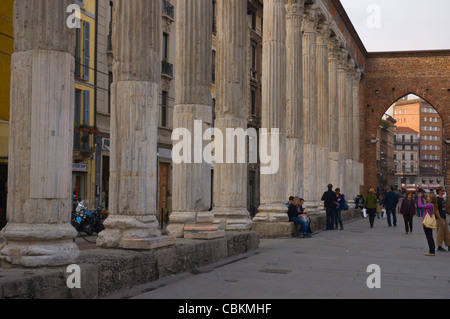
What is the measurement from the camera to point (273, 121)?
15.9m

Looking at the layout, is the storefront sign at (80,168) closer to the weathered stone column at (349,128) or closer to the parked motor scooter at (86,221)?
the parked motor scooter at (86,221)

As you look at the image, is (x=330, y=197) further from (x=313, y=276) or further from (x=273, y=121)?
(x=313, y=276)

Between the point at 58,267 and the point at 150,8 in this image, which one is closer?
the point at 58,267

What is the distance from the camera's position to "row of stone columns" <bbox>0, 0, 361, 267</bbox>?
6355 mm

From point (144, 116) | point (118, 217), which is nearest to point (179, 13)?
point (144, 116)

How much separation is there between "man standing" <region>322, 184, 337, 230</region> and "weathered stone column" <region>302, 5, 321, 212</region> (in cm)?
64

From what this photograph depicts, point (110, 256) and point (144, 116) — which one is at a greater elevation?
point (144, 116)

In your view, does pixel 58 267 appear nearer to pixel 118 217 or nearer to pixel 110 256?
pixel 110 256

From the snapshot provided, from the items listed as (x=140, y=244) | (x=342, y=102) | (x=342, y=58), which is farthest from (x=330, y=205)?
(x=140, y=244)

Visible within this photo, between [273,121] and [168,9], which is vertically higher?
[168,9]

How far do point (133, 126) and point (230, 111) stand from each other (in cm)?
439

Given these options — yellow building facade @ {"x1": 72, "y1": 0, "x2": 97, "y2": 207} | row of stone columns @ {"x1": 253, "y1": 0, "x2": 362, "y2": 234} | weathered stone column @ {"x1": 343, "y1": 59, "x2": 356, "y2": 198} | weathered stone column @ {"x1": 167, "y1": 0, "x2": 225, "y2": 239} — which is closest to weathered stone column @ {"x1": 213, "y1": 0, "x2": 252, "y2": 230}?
weathered stone column @ {"x1": 167, "y1": 0, "x2": 225, "y2": 239}

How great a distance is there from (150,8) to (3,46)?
10.8 m
